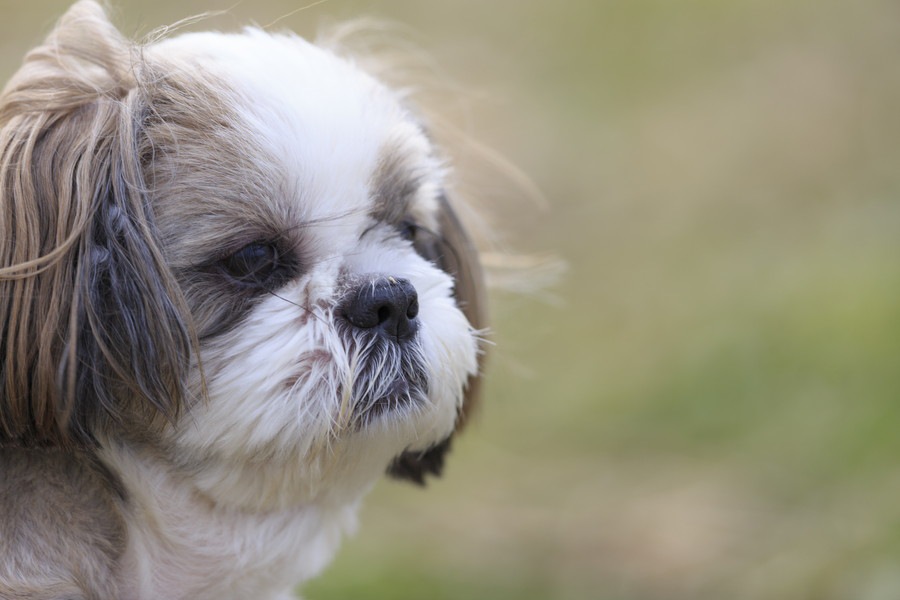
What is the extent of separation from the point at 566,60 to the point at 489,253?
454 cm

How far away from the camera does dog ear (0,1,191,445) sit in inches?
70.1

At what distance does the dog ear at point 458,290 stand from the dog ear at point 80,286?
30.9 inches

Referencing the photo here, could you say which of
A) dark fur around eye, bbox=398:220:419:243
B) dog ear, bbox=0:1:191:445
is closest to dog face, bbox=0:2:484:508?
dog ear, bbox=0:1:191:445

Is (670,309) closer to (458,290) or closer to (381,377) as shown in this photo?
(458,290)

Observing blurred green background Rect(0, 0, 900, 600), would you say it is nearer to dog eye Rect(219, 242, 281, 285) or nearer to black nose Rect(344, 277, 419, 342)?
dog eye Rect(219, 242, 281, 285)

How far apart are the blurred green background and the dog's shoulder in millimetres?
A: 950

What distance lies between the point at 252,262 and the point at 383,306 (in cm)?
27

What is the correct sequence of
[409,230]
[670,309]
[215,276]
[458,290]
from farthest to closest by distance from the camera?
[670,309], [458,290], [409,230], [215,276]

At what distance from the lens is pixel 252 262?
1943 mm

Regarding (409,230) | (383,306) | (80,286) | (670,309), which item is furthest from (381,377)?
(670,309)

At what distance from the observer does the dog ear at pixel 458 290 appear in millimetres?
2498

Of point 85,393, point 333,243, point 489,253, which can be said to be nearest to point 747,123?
point 489,253

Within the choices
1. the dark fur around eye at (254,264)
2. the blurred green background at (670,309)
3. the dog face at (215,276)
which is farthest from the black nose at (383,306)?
the blurred green background at (670,309)

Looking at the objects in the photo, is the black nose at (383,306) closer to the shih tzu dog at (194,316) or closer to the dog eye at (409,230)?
the shih tzu dog at (194,316)
